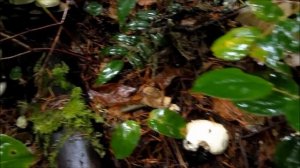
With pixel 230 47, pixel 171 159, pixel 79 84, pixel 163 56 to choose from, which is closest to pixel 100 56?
pixel 79 84

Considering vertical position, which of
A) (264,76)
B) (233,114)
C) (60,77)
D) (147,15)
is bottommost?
(233,114)

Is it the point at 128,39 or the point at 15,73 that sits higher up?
the point at 128,39

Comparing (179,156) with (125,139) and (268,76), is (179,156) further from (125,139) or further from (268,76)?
(268,76)

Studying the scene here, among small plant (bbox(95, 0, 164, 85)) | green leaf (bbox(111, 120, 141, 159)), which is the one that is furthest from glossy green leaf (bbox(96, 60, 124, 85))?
green leaf (bbox(111, 120, 141, 159))

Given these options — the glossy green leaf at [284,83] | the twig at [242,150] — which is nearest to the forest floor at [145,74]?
the twig at [242,150]

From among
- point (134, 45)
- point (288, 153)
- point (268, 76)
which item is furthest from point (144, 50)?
point (288, 153)

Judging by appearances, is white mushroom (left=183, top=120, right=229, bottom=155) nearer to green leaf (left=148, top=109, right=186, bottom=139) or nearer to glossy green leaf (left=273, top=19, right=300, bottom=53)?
green leaf (left=148, top=109, right=186, bottom=139)

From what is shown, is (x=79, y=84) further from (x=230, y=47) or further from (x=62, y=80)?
(x=230, y=47)
